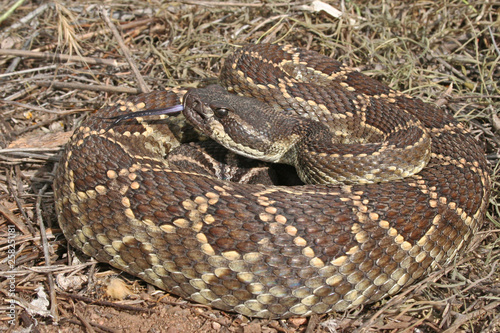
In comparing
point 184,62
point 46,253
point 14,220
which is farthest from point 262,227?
point 184,62

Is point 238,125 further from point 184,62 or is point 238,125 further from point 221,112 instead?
point 184,62

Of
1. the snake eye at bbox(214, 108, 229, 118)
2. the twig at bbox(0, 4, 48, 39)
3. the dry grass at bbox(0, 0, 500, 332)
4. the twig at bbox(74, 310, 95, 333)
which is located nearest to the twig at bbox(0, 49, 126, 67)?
the dry grass at bbox(0, 0, 500, 332)

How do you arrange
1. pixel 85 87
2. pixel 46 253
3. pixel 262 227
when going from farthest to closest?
pixel 85 87
pixel 46 253
pixel 262 227

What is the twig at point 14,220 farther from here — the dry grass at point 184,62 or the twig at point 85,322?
the twig at point 85,322

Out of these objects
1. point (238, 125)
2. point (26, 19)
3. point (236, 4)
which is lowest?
point (238, 125)

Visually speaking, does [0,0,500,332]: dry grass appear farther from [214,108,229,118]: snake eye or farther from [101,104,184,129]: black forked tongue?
[214,108,229,118]: snake eye

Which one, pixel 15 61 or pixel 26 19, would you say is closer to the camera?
pixel 15 61

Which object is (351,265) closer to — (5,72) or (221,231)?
(221,231)
